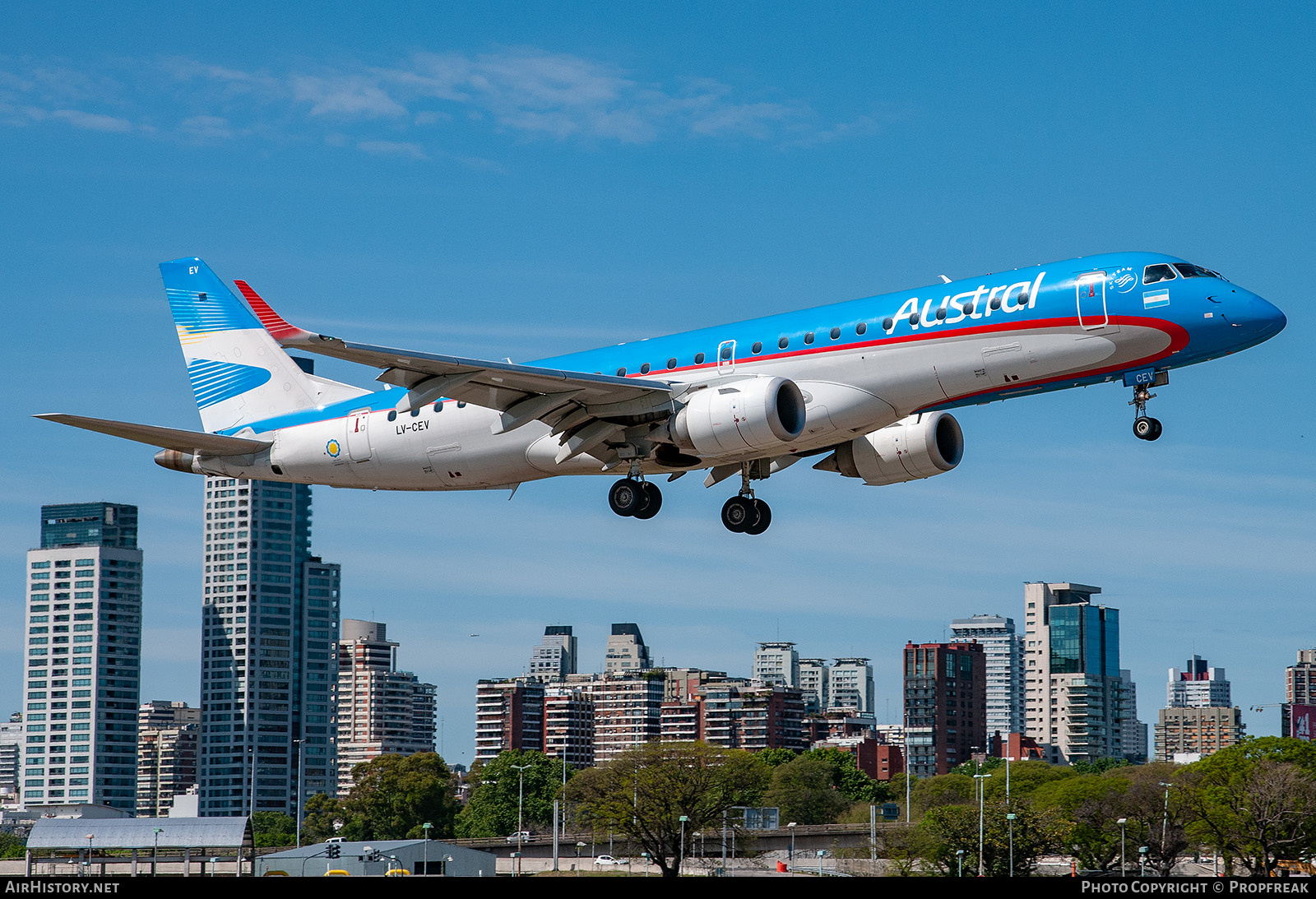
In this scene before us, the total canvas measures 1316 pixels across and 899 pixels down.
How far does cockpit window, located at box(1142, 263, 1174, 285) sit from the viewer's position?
38438 mm

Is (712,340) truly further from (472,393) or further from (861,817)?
(861,817)

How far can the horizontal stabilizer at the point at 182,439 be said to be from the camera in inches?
1770

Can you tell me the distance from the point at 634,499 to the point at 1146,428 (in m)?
14.1

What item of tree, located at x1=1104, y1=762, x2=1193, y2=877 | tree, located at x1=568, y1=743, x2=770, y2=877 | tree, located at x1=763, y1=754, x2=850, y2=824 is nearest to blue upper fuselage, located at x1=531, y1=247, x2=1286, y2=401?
tree, located at x1=568, y1=743, x2=770, y2=877

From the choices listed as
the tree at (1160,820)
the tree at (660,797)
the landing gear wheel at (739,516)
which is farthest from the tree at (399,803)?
the landing gear wheel at (739,516)

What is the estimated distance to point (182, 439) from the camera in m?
48.8

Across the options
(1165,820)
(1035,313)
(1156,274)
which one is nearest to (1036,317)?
(1035,313)

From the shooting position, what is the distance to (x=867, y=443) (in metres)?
46.7

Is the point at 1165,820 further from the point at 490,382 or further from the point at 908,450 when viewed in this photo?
the point at 490,382

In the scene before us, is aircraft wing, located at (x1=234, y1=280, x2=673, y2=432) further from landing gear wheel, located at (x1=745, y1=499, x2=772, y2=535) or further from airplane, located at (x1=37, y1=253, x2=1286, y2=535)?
landing gear wheel, located at (x1=745, y1=499, x2=772, y2=535)

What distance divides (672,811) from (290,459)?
8556cm

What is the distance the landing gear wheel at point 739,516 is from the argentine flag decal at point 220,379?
54.4ft
